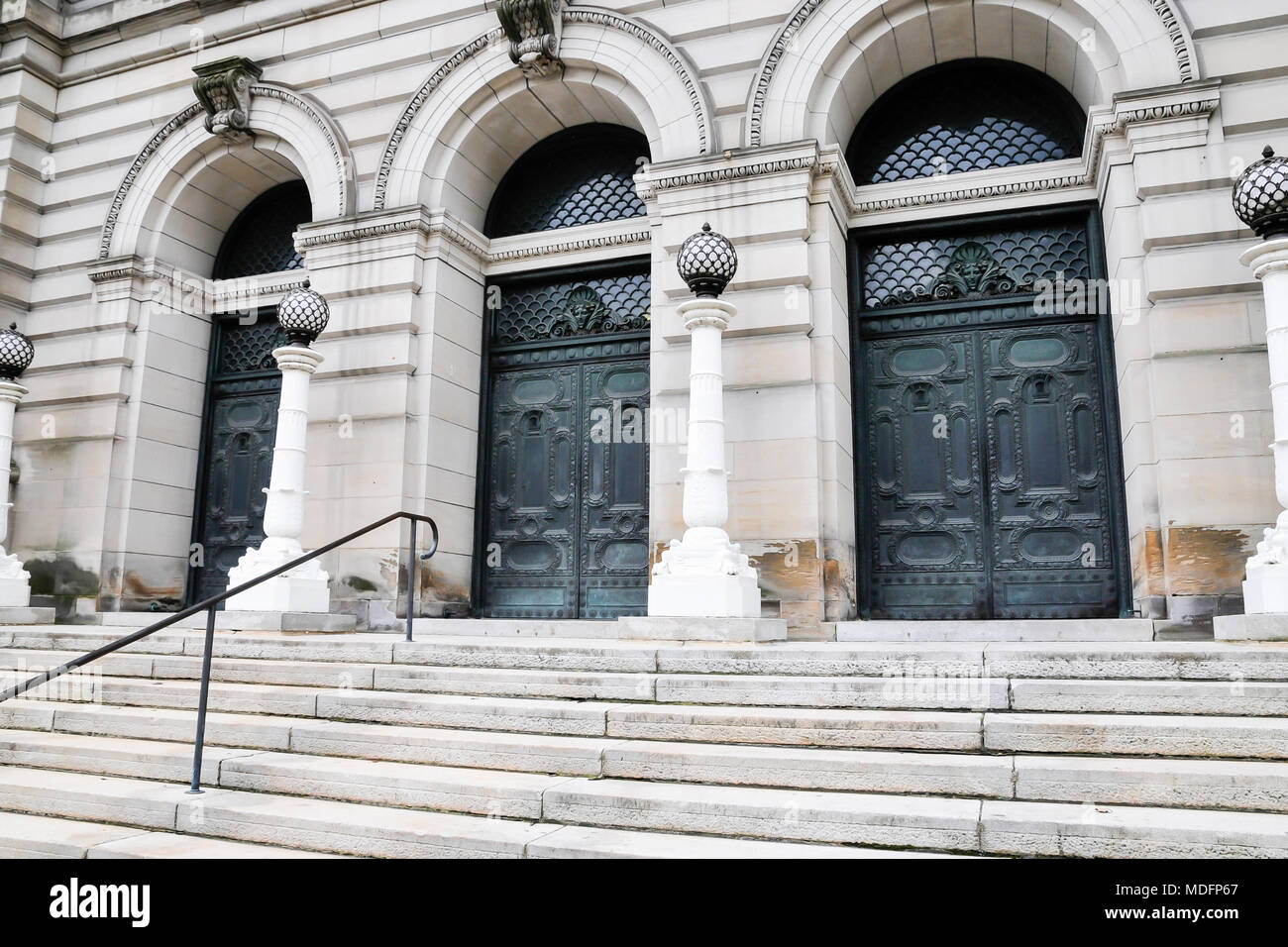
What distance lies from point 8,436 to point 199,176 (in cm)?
421

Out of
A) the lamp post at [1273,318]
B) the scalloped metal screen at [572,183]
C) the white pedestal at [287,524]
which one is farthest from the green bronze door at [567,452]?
the lamp post at [1273,318]

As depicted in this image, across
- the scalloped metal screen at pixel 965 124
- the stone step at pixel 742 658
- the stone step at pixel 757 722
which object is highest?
the scalloped metal screen at pixel 965 124

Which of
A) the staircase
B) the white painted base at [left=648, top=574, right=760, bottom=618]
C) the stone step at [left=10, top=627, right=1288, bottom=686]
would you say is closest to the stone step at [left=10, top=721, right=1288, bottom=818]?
the staircase

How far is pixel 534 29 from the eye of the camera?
34.8 ft

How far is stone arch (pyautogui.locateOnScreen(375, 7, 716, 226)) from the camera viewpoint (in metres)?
10.2

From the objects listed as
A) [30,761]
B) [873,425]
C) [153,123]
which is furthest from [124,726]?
[153,123]

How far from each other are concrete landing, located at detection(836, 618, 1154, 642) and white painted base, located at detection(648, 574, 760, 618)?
142cm

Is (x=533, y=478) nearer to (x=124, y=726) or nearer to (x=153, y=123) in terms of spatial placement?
(x=124, y=726)

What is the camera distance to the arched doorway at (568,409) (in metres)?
10.9

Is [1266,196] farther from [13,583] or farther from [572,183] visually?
[13,583]

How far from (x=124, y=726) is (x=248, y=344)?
7.93 m

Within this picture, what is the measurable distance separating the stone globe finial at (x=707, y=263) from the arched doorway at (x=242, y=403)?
699cm

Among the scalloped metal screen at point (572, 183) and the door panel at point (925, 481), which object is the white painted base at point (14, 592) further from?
the door panel at point (925, 481)

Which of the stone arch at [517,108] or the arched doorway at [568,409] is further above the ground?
the stone arch at [517,108]
